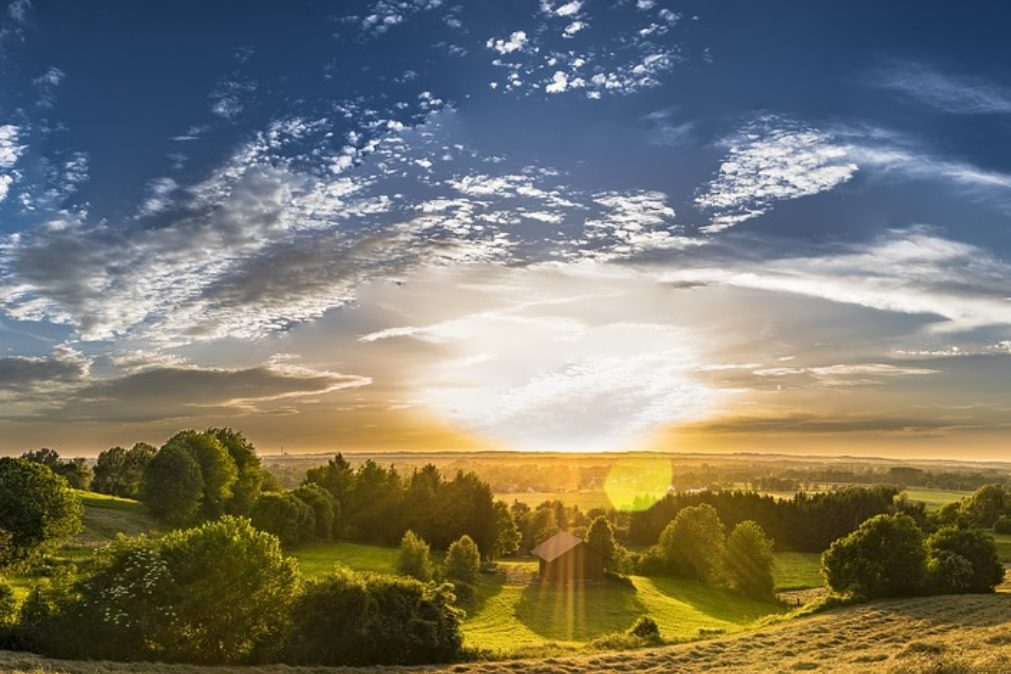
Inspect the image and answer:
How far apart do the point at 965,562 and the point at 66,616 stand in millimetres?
63717

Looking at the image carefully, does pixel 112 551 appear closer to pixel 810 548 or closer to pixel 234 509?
pixel 234 509

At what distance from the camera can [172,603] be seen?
31.7m

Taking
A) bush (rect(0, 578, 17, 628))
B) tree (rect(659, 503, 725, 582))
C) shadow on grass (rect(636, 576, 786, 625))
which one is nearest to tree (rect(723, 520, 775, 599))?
shadow on grass (rect(636, 576, 786, 625))

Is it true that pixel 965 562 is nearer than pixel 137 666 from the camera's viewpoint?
No

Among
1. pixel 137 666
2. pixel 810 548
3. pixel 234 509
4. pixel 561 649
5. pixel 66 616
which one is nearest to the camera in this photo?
pixel 137 666

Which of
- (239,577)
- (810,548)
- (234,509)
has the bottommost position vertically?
(810,548)

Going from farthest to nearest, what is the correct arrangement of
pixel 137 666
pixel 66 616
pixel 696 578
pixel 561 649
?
pixel 696 578, pixel 561 649, pixel 66 616, pixel 137 666

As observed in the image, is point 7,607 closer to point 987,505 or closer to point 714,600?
point 714,600

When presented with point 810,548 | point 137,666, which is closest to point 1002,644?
point 137,666

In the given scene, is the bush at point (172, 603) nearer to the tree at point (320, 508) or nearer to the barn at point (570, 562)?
the barn at point (570, 562)

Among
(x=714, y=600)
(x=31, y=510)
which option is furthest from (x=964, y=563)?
(x=31, y=510)

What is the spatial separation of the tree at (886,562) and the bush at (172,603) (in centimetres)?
4581

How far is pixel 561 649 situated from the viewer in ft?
130

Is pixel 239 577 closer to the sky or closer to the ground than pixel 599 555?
closer to the sky
